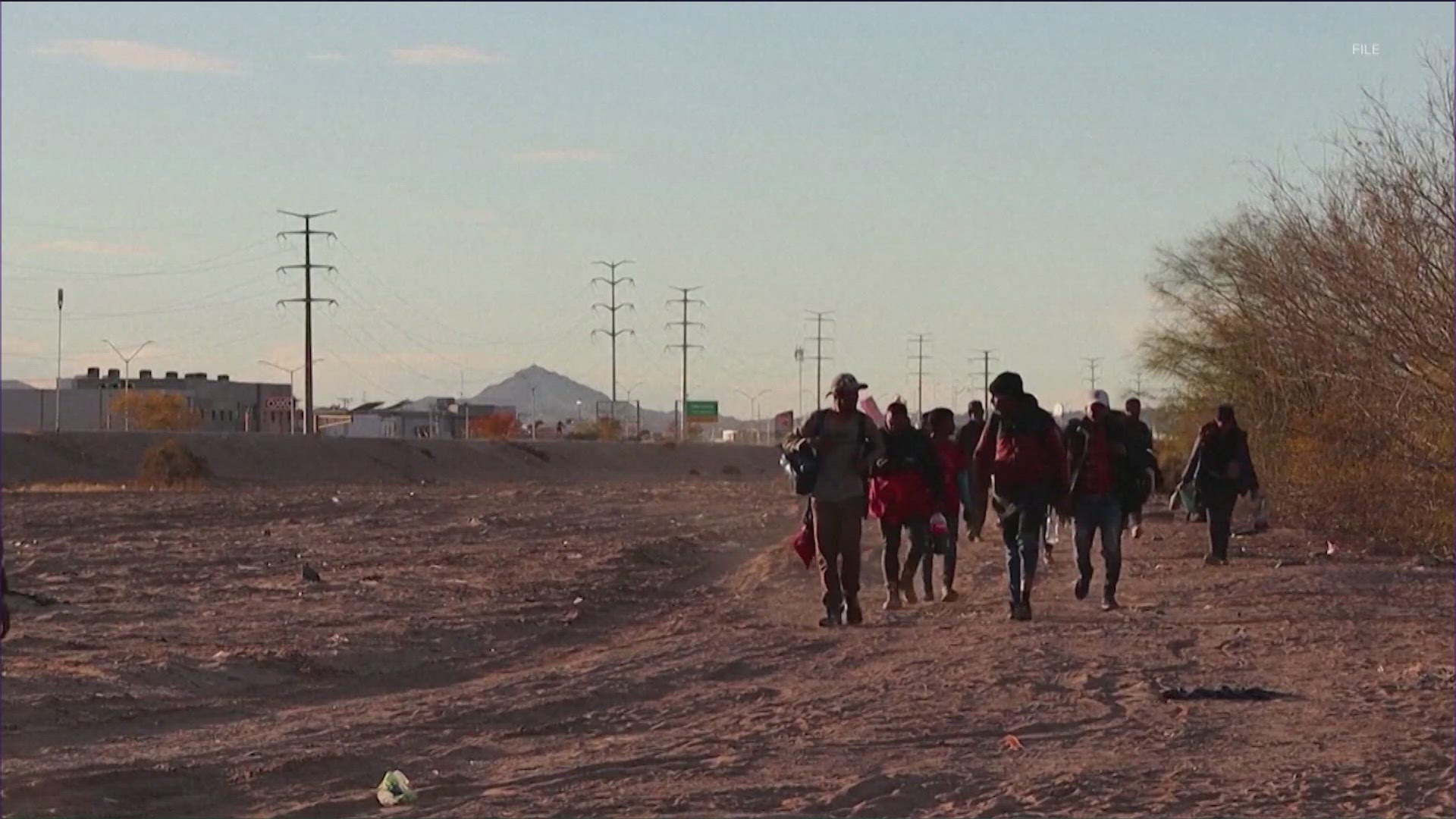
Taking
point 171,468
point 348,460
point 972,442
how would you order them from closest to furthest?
point 972,442, point 171,468, point 348,460

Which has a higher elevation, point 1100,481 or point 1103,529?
point 1100,481

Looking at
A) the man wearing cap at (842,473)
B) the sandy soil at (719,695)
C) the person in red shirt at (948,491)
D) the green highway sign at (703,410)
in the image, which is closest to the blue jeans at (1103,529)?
the sandy soil at (719,695)

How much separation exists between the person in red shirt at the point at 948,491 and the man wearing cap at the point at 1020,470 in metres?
1.24

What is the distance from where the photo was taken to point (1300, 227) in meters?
24.1

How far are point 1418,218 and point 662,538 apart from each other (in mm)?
13637

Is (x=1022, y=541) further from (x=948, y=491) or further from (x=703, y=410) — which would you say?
(x=703, y=410)

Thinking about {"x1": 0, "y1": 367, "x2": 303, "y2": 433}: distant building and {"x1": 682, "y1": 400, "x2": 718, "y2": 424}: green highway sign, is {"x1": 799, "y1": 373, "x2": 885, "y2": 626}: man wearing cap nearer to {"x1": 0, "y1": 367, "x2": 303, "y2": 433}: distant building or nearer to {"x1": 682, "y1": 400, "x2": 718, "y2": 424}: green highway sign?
{"x1": 0, "y1": 367, "x2": 303, "y2": 433}: distant building

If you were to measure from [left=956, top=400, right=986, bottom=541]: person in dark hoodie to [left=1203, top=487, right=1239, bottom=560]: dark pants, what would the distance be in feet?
8.34

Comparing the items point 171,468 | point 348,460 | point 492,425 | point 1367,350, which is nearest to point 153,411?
point 348,460

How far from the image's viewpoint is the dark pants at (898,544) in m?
16.1

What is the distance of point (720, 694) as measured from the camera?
39.1 ft

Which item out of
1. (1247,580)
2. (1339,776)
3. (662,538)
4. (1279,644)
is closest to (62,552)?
(662,538)

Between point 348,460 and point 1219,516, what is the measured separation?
198ft

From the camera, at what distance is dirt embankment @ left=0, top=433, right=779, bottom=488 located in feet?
231
